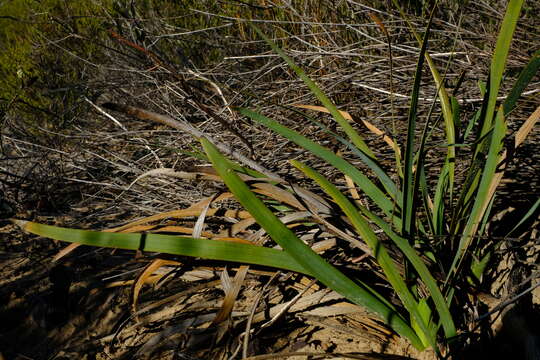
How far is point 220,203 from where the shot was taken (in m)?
1.66

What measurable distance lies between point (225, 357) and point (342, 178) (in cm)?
68

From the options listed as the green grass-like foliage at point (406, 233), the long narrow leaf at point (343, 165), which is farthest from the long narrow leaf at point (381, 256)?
the long narrow leaf at point (343, 165)

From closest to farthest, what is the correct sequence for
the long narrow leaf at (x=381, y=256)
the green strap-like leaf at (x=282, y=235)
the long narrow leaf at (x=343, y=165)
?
the green strap-like leaf at (x=282, y=235) → the long narrow leaf at (x=381, y=256) → the long narrow leaf at (x=343, y=165)

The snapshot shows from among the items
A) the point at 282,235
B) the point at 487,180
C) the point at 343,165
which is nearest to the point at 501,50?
the point at 487,180

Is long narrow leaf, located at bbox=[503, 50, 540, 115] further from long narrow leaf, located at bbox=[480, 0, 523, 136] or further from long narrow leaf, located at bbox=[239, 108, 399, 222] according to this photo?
long narrow leaf, located at bbox=[239, 108, 399, 222]

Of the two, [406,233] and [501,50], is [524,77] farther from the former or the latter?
[406,233]

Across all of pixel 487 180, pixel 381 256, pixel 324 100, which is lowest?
pixel 381 256

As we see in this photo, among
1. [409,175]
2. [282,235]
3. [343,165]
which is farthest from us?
[343,165]

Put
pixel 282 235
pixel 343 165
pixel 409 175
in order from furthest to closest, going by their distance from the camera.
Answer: pixel 343 165, pixel 409 175, pixel 282 235

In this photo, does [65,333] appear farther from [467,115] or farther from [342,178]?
[467,115]

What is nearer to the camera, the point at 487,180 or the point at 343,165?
the point at 487,180

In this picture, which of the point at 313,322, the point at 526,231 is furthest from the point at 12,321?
the point at 526,231

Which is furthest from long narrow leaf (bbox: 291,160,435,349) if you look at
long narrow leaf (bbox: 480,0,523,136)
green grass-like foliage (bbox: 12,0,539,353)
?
long narrow leaf (bbox: 480,0,523,136)

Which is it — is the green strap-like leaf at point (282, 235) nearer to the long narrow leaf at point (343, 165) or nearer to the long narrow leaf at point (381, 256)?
the long narrow leaf at point (381, 256)
